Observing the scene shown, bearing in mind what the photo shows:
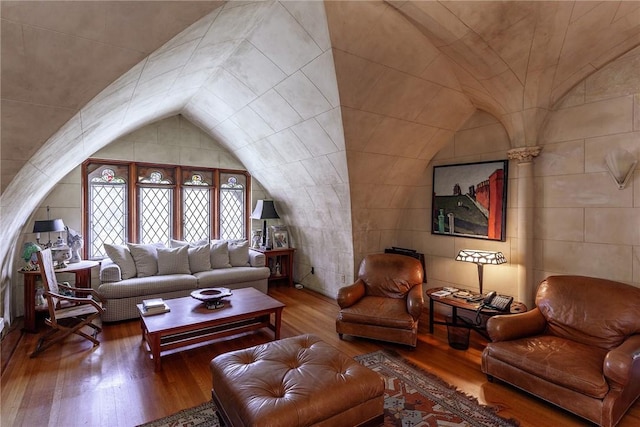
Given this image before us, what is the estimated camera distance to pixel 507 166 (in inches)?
133

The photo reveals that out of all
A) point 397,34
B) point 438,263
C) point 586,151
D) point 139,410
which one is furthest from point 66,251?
point 586,151

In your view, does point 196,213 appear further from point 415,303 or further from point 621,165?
point 621,165

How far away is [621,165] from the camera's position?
2594mm

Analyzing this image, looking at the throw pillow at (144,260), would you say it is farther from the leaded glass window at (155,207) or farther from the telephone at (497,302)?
the telephone at (497,302)

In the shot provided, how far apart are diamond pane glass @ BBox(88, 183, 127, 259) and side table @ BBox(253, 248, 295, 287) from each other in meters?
2.09

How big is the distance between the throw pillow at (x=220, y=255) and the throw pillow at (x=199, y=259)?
0.10m

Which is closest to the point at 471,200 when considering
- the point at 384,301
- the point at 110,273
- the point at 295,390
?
the point at 384,301

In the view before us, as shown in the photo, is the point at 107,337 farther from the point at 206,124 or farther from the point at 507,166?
the point at 507,166

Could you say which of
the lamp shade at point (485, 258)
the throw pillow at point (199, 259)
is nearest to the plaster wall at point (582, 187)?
the lamp shade at point (485, 258)

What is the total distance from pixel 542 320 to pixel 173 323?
3.19 m

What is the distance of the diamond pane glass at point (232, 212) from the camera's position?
5551 mm

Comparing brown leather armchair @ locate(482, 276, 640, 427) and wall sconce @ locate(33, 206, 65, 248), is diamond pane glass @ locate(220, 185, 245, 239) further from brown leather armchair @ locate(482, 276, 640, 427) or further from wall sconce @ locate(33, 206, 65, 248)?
brown leather armchair @ locate(482, 276, 640, 427)

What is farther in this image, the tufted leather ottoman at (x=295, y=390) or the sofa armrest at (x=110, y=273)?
the sofa armrest at (x=110, y=273)

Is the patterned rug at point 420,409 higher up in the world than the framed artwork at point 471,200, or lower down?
lower down
